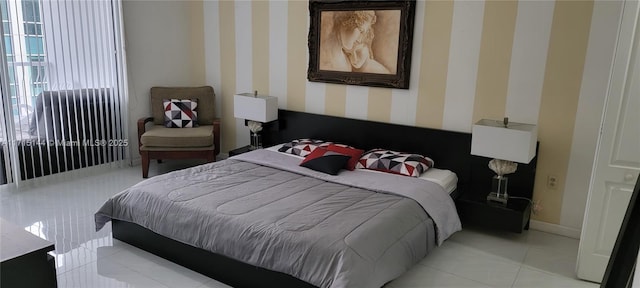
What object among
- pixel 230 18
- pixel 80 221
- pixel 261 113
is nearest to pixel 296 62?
pixel 261 113

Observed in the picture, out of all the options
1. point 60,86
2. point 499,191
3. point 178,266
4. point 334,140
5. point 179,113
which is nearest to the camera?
point 178,266

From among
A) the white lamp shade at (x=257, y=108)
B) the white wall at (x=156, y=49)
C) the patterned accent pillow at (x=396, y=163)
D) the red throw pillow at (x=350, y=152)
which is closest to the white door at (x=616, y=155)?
the patterned accent pillow at (x=396, y=163)

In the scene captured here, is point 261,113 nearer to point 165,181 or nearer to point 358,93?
point 358,93

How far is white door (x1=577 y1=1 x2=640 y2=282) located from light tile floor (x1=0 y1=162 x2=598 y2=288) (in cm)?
29

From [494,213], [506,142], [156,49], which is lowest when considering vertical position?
[494,213]

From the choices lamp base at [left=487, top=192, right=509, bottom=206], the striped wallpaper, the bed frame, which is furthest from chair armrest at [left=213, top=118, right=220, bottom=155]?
lamp base at [left=487, top=192, right=509, bottom=206]

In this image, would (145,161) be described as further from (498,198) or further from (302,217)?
(498,198)

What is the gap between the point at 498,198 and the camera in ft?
11.7

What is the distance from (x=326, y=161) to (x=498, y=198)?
4.43 ft

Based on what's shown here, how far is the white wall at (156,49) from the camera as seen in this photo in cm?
508

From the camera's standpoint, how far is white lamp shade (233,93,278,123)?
462 centimetres

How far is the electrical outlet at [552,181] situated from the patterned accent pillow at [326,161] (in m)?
1.58

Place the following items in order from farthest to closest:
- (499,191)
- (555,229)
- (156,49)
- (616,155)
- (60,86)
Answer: (156,49) < (60,86) < (555,229) < (499,191) < (616,155)

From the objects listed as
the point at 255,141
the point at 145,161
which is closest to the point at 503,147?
the point at 255,141
